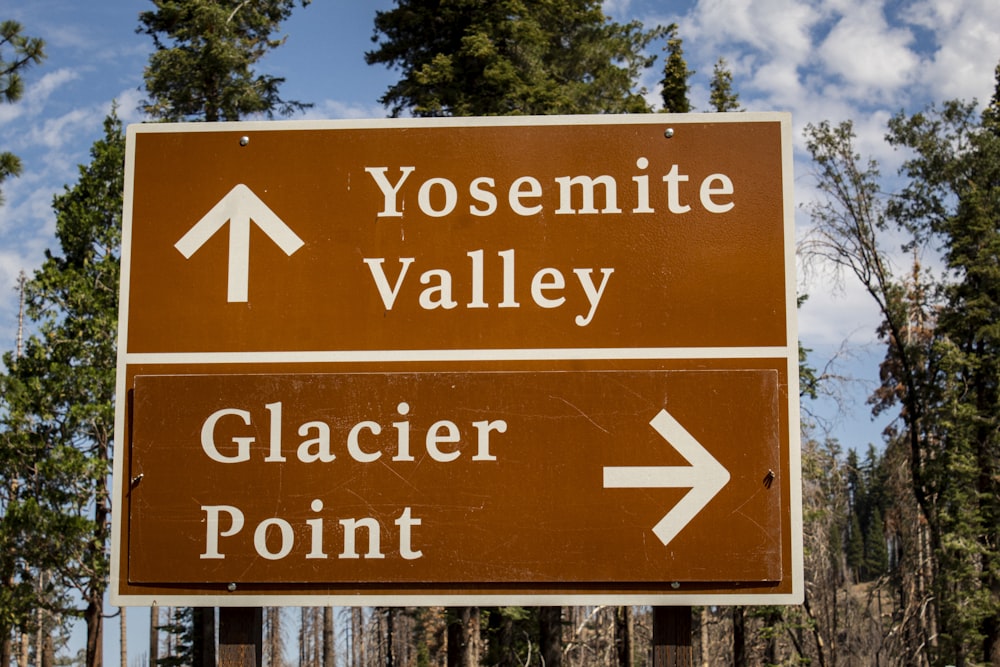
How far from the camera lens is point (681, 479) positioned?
17.3 feet

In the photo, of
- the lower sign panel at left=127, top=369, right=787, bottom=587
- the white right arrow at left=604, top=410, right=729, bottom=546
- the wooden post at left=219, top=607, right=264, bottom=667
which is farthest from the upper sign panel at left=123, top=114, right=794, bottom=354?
the wooden post at left=219, top=607, right=264, bottom=667

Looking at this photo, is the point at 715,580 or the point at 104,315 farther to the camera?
the point at 104,315

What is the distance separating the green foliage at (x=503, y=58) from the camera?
89.7 feet

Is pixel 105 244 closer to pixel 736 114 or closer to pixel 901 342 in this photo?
pixel 901 342

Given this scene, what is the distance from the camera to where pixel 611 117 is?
556 cm

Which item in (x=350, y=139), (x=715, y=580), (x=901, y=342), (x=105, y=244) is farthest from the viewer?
(x=901, y=342)

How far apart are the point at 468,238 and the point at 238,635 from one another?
6.81 ft

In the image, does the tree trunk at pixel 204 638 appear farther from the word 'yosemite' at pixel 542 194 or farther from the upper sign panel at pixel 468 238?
the word 'yosemite' at pixel 542 194

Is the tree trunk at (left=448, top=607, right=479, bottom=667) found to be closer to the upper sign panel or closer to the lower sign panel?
the lower sign panel

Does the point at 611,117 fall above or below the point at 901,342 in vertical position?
below

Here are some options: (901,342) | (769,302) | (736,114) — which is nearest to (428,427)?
(769,302)

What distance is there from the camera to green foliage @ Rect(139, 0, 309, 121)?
97.0ft

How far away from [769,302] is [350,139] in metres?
2.04

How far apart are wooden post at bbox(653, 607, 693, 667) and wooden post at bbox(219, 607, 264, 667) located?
1782 millimetres
